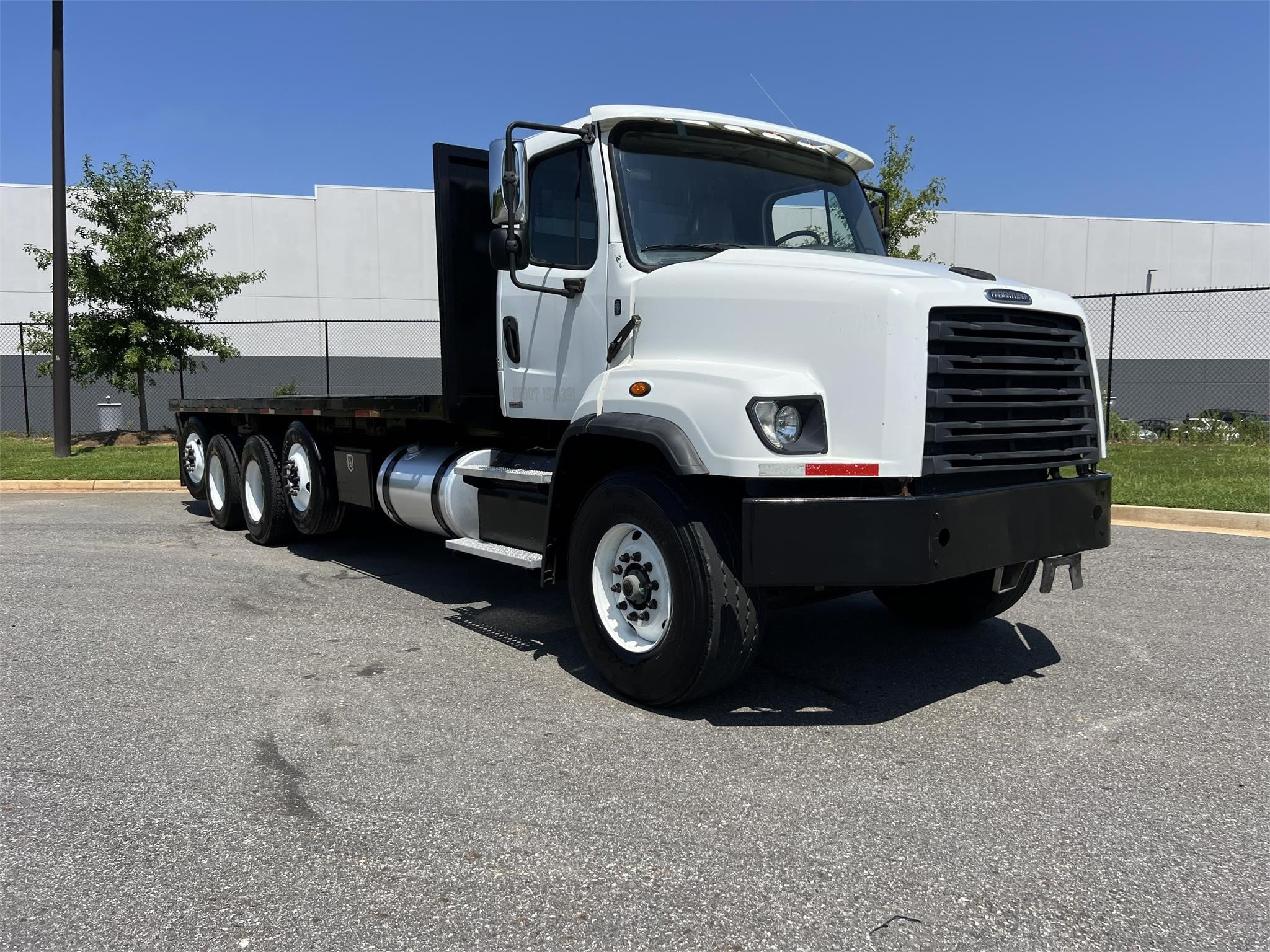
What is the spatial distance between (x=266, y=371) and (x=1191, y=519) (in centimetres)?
2197

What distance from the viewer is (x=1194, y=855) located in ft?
10.4

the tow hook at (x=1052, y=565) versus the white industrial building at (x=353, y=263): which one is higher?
the white industrial building at (x=353, y=263)

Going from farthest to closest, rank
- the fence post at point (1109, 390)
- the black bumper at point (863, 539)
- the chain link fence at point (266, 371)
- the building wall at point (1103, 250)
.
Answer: the building wall at point (1103, 250)
the chain link fence at point (266, 371)
the fence post at point (1109, 390)
the black bumper at point (863, 539)

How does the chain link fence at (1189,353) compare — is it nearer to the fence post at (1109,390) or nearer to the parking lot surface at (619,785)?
the fence post at (1109,390)

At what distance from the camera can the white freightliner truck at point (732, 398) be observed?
159 inches

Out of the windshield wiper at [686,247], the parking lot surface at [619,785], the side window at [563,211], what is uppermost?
the side window at [563,211]

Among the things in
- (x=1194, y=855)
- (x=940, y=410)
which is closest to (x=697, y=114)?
(x=940, y=410)

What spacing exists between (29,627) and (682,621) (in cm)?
427

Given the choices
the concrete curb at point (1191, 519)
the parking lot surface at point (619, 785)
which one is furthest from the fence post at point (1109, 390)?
the parking lot surface at point (619, 785)

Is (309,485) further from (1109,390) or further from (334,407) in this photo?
(1109,390)

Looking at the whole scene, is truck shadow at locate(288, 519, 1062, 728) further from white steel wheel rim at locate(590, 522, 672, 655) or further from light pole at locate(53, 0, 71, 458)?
light pole at locate(53, 0, 71, 458)

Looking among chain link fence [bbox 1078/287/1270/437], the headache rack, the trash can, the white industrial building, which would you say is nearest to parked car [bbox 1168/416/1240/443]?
the white industrial building

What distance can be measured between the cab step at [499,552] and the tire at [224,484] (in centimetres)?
429

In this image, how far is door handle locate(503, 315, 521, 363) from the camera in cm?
589
